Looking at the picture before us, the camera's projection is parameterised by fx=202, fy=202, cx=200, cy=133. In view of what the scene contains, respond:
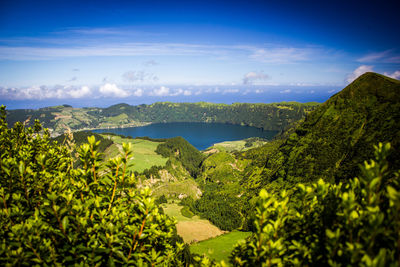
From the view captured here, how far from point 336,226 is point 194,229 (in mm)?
138498

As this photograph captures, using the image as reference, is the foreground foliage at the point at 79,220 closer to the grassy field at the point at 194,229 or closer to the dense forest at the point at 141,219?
the dense forest at the point at 141,219

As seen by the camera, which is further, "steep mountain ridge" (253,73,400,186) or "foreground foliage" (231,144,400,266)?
"steep mountain ridge" (253,73,400,186)

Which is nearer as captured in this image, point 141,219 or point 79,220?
point 79,220

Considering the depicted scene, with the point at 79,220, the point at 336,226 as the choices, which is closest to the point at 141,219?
the point at 79,220

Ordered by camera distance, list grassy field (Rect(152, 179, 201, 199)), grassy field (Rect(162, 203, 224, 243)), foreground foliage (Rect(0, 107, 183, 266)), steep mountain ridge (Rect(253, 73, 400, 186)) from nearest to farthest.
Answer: foreground foliage (Rect(0, 107, 183, 266)) → steep mountain ridge (Rect(253, 73, 400, 186)) → grassy field (Rect(162, 203, 224, 243)) → grassy field (Rect(152, 179, 201, 199))

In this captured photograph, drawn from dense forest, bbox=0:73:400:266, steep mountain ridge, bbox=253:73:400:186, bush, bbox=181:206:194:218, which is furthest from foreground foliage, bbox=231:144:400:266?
bush, bbox=181:206:194:218

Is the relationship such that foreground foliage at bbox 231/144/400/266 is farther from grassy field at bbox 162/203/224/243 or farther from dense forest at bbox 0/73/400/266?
grassy field at bbox 162/203/224/243

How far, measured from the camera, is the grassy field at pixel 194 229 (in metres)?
122

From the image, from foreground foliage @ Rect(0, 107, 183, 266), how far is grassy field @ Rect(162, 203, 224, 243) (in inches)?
4669

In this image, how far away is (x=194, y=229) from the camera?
13138cm

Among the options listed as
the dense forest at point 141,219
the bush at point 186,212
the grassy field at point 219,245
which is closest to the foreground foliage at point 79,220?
the dense forest at point 141,219

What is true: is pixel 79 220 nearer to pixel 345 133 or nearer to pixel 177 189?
pixel 345 133

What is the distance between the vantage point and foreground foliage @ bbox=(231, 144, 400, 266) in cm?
512

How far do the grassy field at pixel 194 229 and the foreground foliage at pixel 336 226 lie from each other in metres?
119
